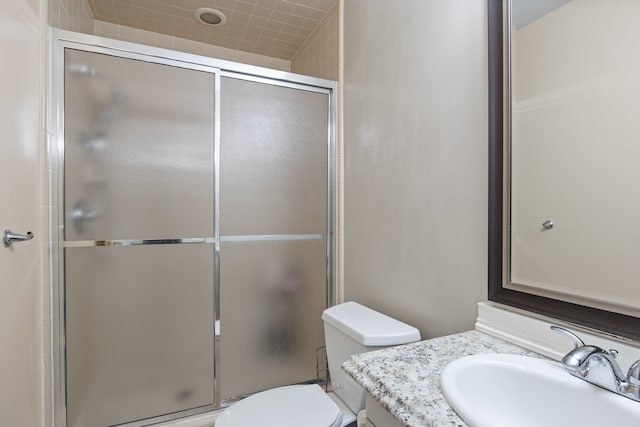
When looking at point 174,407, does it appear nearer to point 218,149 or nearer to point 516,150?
point 218,149

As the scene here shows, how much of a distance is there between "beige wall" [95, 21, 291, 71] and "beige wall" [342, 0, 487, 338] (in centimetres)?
103

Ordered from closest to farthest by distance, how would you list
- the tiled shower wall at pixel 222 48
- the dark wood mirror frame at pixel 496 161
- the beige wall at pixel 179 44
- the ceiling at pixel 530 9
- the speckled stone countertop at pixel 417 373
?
the speckled stone countertop at pixel 417 373 < the ceiling at pixel 530 9 < the dark wood mirror frame at pixel 496 161 < the tiled shower wall at pixel 222 48 < the beige wall at pixel 179 44

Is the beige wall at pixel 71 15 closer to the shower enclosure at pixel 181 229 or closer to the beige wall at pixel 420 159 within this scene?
the shower enclosure at pixel 181 229

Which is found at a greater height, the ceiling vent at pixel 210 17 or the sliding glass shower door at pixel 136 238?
the ceiling vent at pixel 210 17

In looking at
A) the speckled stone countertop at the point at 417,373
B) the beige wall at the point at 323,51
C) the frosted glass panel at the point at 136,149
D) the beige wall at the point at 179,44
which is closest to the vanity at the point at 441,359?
the speckled stone countertop at the point at 417,373

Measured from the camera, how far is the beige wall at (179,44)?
2152mm

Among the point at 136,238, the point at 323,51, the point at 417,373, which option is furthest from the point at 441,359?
the point at 323,51

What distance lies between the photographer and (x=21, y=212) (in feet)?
3.74

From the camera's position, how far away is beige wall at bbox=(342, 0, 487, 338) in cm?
104

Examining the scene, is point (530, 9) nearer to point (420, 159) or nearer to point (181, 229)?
point (420, 159)

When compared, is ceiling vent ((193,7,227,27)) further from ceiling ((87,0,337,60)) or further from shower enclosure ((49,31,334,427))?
shower enclosure ((49,31,334,427))

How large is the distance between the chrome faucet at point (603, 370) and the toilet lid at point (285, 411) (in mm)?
827

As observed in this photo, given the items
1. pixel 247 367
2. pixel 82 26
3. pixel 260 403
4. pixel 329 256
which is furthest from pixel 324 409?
pixel 82 26

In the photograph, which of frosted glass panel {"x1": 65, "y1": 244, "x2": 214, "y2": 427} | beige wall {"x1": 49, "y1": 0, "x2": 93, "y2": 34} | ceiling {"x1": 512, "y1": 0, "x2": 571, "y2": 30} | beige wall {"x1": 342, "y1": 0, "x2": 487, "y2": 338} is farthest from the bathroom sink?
beige wall {"x1": 49, "y1": 0, "x2": 93, "y2": 34}
